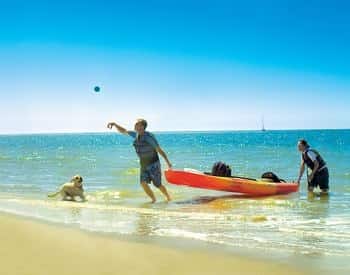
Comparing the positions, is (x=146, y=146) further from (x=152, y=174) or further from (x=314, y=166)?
(x=314, y=166)

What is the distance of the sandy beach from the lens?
4.12 metres

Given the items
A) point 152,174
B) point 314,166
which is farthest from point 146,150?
point 314,166

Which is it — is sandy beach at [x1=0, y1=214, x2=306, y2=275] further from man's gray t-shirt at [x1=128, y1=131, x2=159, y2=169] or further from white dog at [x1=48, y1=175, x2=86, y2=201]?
white dog at [x1=48, y1=175, x2=86, y2=201]

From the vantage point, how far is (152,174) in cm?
998

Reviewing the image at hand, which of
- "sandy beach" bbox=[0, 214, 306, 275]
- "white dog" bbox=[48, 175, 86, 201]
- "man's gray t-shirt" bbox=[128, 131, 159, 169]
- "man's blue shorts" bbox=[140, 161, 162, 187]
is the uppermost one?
"man's gray t-shirt" bbox=[128, 131, 159, 169]

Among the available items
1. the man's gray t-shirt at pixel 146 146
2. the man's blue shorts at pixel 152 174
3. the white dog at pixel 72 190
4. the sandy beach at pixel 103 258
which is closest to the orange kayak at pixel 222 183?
the man's blue shorts at pixel 152 174

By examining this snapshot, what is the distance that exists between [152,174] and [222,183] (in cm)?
248

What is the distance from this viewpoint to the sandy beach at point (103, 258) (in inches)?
162

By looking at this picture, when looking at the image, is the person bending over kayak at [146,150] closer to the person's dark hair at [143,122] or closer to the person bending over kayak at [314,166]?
the person's dark hair at [143,122]

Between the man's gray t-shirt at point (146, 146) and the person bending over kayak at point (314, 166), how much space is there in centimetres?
397

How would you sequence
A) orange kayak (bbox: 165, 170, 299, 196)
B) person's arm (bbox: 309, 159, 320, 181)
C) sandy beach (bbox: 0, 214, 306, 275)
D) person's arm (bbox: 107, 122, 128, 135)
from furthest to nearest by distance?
1. person's arm (bbox: 309, 159, 320, 181)
2. orange kayak (bbox: 165, 170, 299, 196)
3. person's arm (bbox: 107, 122, 128, 135)
4. sandy beach (bbox: 0, 214, 306, 275)

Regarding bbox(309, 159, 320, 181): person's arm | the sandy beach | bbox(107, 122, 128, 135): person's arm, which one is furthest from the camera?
bbox(309, 159, 320, 181): person's arm

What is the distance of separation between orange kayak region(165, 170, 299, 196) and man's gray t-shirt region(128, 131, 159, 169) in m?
1.46

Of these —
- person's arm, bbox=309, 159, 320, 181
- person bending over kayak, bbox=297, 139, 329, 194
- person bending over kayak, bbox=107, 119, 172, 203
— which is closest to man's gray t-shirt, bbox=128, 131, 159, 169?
person bending over kayak, bbox=107, 119, 172, 203
